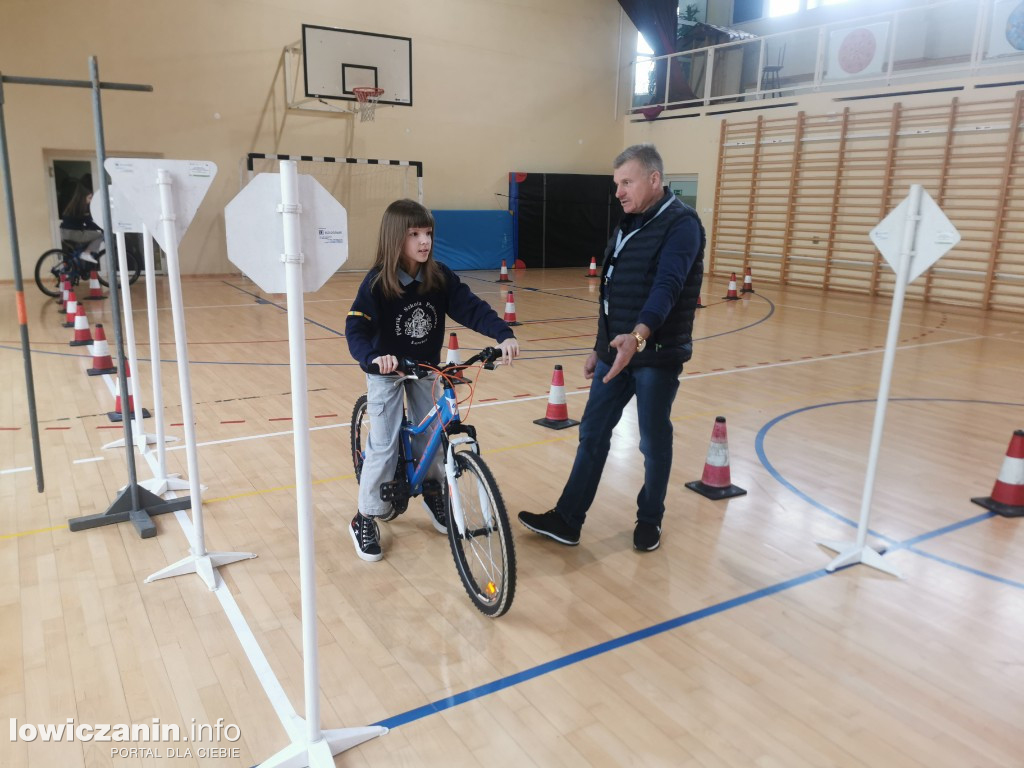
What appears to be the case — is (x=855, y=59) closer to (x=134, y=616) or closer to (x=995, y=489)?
(x=995, y=489)

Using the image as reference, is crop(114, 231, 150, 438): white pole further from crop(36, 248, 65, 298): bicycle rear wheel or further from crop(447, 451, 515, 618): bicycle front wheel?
crop(36, 248, 65, 298): bicycle rear wheel

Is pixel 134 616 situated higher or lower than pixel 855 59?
lower

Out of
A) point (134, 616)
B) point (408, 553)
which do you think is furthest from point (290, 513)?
→ point (134, 616)

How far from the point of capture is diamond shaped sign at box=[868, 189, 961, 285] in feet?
9.41

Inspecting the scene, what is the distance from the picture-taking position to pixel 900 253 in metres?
3.03

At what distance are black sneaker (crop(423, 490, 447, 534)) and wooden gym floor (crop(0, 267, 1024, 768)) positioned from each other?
0.26 ft

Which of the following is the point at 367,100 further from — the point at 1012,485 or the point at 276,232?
the point at 276,232

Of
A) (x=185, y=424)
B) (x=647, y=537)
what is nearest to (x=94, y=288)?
(x=185, y=424)

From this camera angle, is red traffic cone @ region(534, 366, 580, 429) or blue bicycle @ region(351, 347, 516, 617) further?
red traffic cone @ region(534, 366, 580, 429)

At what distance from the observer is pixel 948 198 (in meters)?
11.4

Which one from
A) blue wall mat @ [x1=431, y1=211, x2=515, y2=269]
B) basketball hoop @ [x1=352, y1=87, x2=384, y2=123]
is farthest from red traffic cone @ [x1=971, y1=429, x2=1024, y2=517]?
basketball hoop @ [x1=352, y1=87, x2=384, y2=123]

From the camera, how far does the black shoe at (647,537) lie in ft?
10.7

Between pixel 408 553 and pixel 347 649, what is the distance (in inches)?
28.9

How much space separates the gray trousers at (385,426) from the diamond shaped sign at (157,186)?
A: 0.94 m
